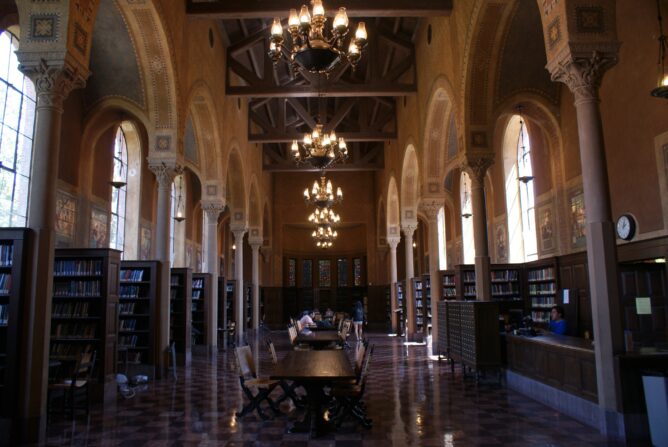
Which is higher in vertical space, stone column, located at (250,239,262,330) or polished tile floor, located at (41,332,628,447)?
stone column, located at (250,239,262,330)

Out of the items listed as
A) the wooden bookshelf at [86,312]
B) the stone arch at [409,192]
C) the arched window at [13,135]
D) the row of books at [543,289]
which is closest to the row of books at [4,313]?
the wooden bookshelf at [86,312]

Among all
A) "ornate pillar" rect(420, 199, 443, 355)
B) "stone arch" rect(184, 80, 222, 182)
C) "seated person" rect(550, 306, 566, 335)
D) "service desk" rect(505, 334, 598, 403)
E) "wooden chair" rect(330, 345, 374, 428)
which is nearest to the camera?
"wooden chair" rect(330, 345, 374, 428)

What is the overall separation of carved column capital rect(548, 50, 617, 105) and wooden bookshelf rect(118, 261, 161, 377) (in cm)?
777

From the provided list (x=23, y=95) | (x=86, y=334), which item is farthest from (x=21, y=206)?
(x=86, y=334)

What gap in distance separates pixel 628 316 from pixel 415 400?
4.65 meters

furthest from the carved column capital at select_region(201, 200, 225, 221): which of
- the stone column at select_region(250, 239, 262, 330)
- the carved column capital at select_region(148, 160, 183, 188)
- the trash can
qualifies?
the trash can

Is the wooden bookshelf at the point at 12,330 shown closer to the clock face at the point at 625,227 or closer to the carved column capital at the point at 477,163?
the carved column capital at the point at 477,163

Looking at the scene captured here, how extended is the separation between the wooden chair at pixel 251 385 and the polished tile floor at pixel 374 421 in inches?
5.6

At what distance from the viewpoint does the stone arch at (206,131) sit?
1348cm

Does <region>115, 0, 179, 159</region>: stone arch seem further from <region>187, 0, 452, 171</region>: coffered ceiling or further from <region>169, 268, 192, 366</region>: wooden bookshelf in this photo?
<region>169, 268, 192, 366</region>: wooden bookshelf

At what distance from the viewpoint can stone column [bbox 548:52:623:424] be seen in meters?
5.51

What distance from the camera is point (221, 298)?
16.1 m

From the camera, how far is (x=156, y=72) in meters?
10.5

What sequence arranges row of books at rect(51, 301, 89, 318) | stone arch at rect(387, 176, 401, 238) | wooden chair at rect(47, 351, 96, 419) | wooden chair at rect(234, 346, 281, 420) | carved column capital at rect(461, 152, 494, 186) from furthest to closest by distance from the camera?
stone arch at rect(387, 176, 401, 238)
carved column capital at rect(461, 152, 494, 186)
row of books at rect(51, 301, 89, 318)
wooden chair at rect(47, 351, 96, 419)
wooden chair at rect(234, 346, 281, 420)
